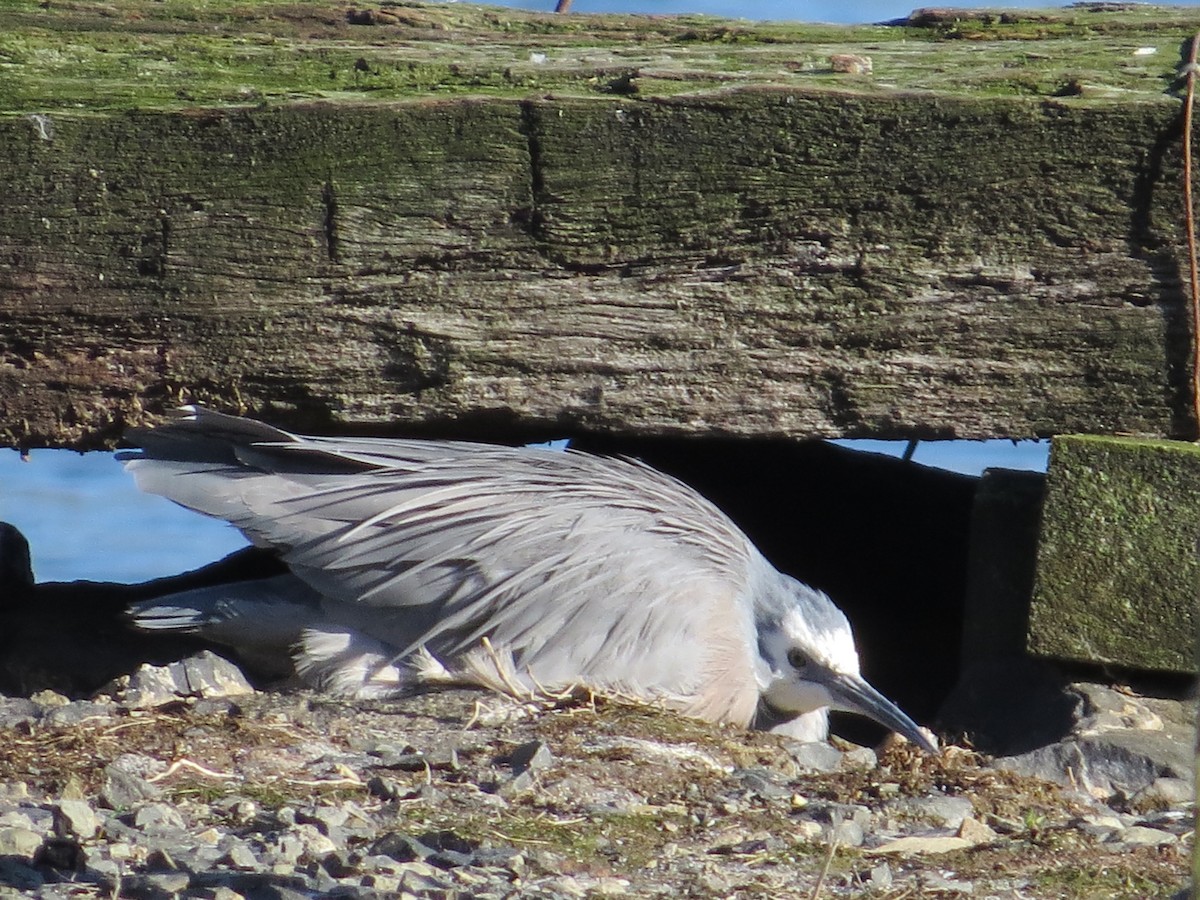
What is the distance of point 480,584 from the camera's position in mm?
4012

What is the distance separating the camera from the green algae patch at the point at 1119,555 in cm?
390

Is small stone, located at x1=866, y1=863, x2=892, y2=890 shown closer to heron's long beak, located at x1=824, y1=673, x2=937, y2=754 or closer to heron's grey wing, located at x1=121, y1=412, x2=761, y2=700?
heron's long beak, located at x1=824, y1=673, x2=937, y2=754

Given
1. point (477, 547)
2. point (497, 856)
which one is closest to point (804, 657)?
point (477, 547)

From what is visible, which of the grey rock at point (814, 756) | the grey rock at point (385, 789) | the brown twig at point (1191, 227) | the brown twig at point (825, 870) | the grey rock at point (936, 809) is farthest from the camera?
the brown twig at point (1191, 227)

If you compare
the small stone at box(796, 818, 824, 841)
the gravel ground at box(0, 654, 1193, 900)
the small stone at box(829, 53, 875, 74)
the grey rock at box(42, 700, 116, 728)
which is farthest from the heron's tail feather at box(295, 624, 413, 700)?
the small stone at box(829, 53, 875, 74)

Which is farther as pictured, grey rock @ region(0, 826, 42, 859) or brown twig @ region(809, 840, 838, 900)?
grey rock @ region(0, 826, 42, 859)

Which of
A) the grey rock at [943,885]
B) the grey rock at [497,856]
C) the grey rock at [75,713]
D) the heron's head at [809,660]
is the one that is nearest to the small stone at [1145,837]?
the grey rock at [943,885]

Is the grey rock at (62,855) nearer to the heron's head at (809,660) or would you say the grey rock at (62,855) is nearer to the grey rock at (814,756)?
the grey rock at (814,756)

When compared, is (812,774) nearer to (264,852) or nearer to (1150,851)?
(1150,851)

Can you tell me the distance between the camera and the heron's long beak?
3.97 m

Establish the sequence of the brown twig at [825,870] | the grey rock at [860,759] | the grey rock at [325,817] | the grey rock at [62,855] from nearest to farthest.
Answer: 1. the brown twig at [825,870]
2. the grey rock at [62,855]
3. the grey rock at [325,817]
4. the grey rock at [860,759]

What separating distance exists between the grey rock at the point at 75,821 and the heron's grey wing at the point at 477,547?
121 cm

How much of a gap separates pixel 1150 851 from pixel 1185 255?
1.55m

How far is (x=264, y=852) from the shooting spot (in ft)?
9.09
